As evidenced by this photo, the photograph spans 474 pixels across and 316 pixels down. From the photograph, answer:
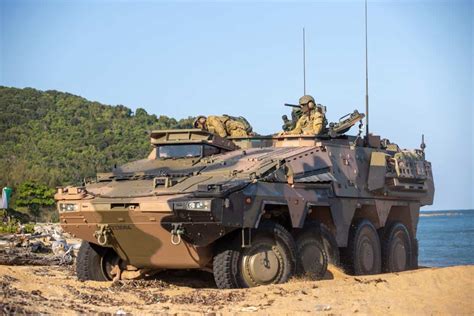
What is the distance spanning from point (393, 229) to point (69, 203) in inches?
286

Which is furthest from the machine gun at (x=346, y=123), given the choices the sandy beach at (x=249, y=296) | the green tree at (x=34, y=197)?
the green tree at (x=34, y=197)

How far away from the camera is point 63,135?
56.7 metres

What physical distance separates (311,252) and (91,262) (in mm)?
3629

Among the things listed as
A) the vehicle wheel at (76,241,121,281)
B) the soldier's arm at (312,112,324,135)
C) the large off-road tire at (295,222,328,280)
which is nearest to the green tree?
the soldier's arm at (312,112,324,135)

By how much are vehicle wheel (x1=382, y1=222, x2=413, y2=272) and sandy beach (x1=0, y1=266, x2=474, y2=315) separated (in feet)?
10.4

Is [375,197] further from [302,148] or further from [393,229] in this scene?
[302,148]

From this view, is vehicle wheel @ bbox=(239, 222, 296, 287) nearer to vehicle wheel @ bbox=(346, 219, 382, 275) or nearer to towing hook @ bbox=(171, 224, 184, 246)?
towing hook @ bbox=(171, 224, 184, 246)

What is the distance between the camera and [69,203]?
14.5 meters

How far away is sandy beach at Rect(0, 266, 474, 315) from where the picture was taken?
37.6ft

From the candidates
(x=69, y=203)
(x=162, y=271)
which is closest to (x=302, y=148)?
(x=162, y=271)

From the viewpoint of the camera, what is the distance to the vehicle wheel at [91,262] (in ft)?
50.2

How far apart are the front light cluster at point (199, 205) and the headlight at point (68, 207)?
7.10 ft

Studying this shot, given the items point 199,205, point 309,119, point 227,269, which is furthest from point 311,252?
point 309,119

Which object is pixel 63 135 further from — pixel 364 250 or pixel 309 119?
pixel 364 250
